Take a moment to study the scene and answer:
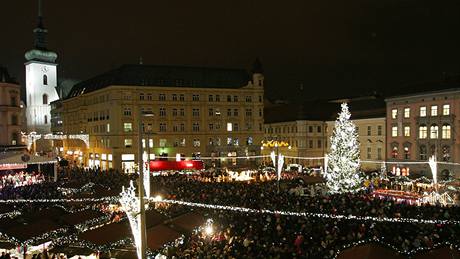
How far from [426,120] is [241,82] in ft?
99.2

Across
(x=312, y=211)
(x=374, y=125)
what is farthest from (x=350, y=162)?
(x=374, y=125)

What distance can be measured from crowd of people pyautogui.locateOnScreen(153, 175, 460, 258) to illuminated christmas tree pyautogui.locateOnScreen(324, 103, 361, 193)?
6.75 m

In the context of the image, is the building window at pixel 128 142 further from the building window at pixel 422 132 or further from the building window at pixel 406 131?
the building window at pixel 422 132

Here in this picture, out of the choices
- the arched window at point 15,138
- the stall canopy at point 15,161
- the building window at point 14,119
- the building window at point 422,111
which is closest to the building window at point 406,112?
the building window at point 422,111

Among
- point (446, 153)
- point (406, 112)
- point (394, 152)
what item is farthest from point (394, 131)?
point (446, 153)

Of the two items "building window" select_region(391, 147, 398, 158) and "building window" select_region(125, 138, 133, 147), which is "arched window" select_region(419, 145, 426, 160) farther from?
"building window" select_region(125, 138, 133, 147)

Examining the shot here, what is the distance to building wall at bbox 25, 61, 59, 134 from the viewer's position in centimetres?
8538

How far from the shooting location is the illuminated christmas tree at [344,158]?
1216 inches

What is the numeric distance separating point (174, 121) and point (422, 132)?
3404 cm

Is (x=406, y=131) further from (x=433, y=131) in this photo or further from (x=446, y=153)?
(x=446, y=153)

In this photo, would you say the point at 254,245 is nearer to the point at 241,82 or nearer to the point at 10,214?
the point at 10,214

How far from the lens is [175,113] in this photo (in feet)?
207

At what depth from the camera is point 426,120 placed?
46.5 metres

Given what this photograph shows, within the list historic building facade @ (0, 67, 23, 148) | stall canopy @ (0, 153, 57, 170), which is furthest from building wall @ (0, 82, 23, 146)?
stall canopy @ (0, 153, 57, 170)
